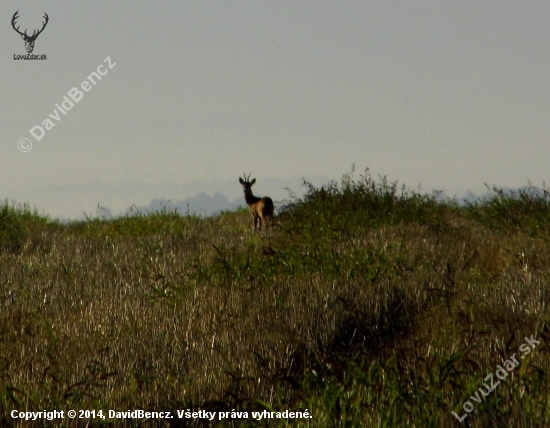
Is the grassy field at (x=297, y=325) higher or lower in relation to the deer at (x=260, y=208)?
lower

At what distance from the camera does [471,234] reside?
11.3 metres

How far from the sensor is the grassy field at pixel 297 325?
4285mm

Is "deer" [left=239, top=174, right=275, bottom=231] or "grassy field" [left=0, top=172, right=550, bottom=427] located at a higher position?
"deer" [left=239, top=174, right=275, bottom=231]

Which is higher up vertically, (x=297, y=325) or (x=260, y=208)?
(x=260, y=208)

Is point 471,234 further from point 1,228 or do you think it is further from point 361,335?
point 1,228

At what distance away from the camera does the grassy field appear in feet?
14.1

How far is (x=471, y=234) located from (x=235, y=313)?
230 inches

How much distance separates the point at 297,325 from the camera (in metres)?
6.05

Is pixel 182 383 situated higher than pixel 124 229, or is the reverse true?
pixel 124 229

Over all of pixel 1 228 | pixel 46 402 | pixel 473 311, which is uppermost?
pixel 1 228

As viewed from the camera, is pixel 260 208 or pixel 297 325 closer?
pixel 297 325

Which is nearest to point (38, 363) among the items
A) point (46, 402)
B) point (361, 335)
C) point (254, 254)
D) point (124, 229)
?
point (46, 402)

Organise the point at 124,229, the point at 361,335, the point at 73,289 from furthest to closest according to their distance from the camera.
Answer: the point at 124,229 → the point at 73,289 → the point at 361,335

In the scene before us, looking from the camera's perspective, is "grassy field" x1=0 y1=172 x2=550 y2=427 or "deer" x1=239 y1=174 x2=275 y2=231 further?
"deer" x1=239 y1=174 x2=275 y2=231
